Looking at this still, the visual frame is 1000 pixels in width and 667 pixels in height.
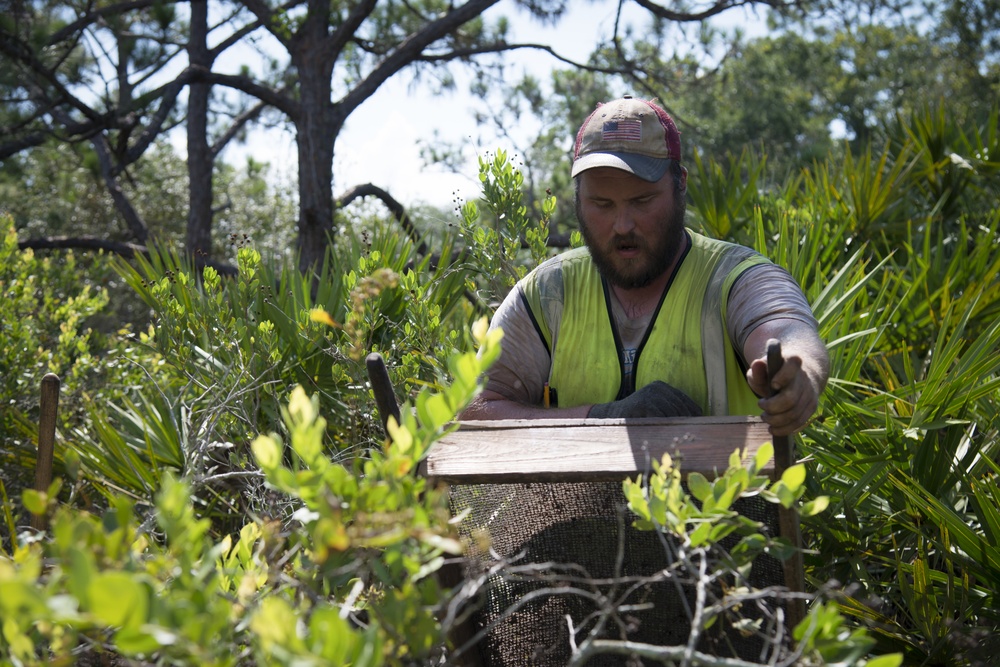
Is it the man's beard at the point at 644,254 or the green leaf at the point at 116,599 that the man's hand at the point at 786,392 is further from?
the green leaf at the point at 116,599

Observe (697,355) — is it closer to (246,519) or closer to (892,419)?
(892,419)

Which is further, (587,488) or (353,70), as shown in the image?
(353,70)

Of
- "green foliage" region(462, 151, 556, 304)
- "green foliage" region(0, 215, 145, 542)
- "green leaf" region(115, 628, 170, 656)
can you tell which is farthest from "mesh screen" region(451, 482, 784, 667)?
"green foliage" region(0, 215, 145, 542)

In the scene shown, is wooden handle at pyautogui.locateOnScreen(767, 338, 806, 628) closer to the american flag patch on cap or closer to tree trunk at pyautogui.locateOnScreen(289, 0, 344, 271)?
the american flag patch on cap

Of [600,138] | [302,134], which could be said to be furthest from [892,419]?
[302,134]

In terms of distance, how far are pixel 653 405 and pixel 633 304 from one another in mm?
469

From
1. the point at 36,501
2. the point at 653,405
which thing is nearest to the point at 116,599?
the point at 36,501

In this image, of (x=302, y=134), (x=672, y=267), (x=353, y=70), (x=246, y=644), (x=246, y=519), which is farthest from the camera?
(x=353, y=70)

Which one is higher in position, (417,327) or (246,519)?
(417,327)

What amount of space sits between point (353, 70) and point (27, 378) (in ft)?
20.2

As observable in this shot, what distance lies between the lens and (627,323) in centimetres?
255

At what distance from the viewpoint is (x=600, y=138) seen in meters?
2.51

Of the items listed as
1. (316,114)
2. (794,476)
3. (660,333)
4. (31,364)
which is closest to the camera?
Answer: (794,476)

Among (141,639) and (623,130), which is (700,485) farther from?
(623,130)
